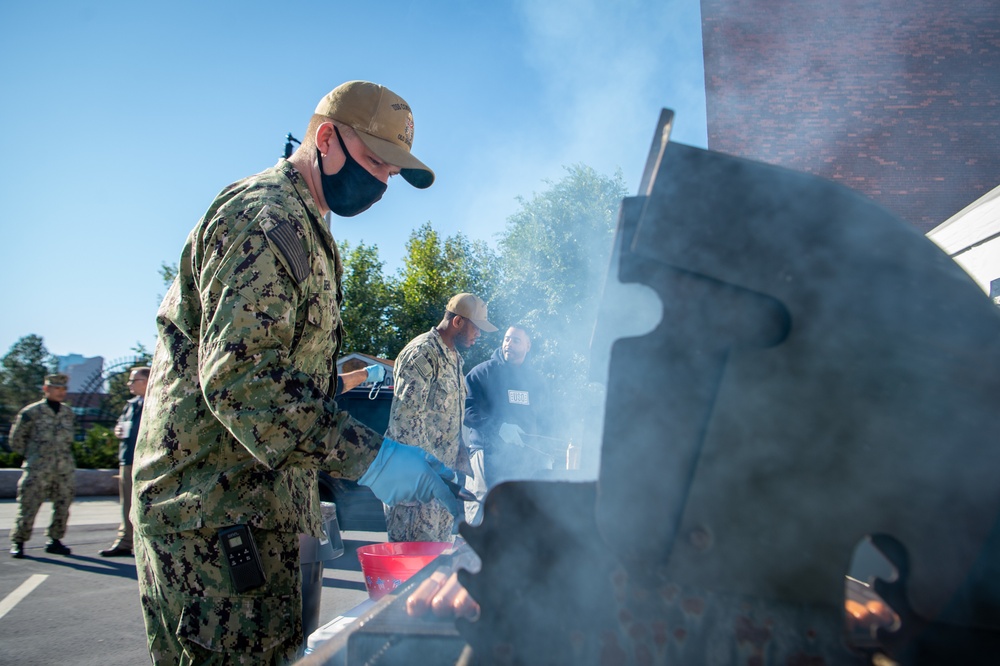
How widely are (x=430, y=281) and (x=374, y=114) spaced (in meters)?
29.5

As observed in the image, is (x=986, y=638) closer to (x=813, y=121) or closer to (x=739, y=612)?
(x=739, y=612)

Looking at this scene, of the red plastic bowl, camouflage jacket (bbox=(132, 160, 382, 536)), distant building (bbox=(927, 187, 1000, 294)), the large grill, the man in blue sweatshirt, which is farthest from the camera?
the man in blue sweatshirt

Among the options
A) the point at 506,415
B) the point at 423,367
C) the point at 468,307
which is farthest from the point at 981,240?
the point at 423,367

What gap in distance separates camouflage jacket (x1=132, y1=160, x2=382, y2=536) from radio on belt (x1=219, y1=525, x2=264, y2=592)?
29mm

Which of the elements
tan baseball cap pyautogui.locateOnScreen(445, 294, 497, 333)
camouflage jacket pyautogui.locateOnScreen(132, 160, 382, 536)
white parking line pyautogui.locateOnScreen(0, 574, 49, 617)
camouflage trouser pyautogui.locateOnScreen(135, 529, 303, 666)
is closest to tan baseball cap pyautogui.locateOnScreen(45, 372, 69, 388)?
white parking line pyautogui.locateOnScreen(0, 574, 49, 617)

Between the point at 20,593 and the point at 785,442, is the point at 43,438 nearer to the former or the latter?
the point at 20,593

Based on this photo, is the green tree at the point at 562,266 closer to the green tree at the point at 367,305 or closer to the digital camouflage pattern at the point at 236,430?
the digital camouflage pattern at the point at 236,430

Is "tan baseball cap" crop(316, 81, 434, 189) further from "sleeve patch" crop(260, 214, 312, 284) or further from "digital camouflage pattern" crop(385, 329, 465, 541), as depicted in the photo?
"digital camouflage pattern" crop(385, 329, 465, 541)

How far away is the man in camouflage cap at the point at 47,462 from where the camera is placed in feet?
21.4

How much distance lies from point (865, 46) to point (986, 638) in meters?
4.65

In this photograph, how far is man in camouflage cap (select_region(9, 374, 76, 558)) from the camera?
6.53 m

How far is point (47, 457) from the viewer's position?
23.0ft

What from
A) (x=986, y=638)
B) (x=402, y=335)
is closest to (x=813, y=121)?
(x=986, y=638)

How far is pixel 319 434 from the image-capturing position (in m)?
1.40
